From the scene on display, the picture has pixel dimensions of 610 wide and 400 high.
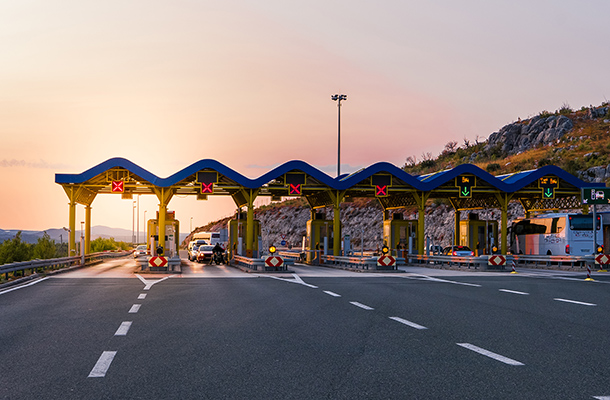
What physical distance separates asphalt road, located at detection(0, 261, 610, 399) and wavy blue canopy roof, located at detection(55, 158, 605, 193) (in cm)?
2236

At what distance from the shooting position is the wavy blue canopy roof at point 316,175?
3875 cm

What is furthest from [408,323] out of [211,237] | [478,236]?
[211,237]

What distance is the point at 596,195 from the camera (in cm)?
3650

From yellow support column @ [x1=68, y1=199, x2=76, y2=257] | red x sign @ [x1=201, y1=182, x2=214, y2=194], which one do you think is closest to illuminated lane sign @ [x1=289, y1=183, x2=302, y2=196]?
red x sign @ [x1=201, y1=182, x2=214, y2=194]

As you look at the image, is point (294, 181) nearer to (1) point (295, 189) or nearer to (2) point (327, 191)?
(1) point (295, 189)

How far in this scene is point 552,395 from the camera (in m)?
6.14

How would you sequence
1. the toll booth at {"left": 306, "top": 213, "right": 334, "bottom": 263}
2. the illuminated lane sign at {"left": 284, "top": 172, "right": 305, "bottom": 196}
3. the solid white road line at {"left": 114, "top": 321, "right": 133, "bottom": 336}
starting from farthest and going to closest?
the toll booth at {"left": 306, "top": 213, "right": 334, "bottom": 263}
the illuminated lane sign at {"left": 284, "top": 172, "right": 305, "bottom": 196}
the solid white road line at {"left": 114, "top": 321, "right": 133, "bottom": 336}

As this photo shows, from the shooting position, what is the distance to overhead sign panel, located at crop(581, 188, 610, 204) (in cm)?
3647

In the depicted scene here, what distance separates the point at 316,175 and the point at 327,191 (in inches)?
122

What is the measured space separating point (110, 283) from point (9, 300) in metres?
6.80

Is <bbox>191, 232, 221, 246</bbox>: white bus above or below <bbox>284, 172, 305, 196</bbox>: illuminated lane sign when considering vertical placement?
below

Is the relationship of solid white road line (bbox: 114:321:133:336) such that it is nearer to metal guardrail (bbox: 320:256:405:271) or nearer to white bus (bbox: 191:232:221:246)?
metal guardrail (bbox: 320:256:405:271)

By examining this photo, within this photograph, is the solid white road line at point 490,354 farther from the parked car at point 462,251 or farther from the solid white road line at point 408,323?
the parked car at point 462,251

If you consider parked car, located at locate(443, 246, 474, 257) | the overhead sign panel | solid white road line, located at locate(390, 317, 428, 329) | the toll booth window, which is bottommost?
parked car, located at locate(443, 246, 474, 257)
